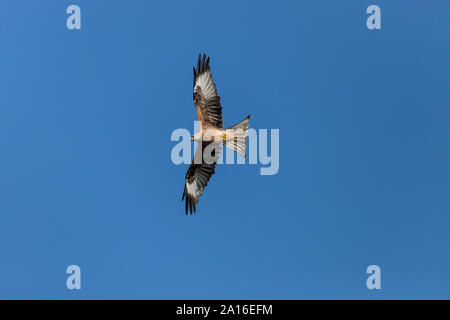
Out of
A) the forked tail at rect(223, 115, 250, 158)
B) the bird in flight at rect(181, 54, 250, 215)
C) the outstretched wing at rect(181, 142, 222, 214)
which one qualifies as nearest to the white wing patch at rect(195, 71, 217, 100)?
the bird in flight at rect(181, 54, 250, 215)

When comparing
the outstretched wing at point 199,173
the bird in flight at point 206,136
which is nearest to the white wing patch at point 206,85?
the bird in flight at point 206,136

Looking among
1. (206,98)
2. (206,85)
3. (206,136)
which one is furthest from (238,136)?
(206,85)

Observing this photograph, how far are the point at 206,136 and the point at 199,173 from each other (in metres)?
1.09

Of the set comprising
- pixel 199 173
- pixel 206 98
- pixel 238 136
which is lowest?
pixel 199 173

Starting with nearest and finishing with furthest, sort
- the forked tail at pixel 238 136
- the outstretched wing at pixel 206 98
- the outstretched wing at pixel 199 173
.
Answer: the forked tail at pixel 238 136
the outstretched wing at pixel 206 98
the outstretched wing at pixel 199 173

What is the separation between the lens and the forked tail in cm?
922

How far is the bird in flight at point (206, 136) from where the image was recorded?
932cm

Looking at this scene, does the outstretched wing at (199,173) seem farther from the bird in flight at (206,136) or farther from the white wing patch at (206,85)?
the white wing patch at (206,85)

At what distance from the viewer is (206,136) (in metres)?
9.54

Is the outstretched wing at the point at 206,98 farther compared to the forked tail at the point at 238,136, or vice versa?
the outstretched wing at the point at 206,98

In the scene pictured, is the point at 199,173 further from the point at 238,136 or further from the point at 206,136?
the point at 238,136
